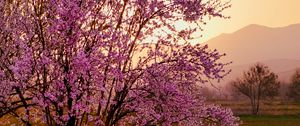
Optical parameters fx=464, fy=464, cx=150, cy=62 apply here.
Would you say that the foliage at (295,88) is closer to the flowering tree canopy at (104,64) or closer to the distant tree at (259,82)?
the distant tree at (259,82)

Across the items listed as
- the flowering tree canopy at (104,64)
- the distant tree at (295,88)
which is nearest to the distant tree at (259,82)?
the distant tree at (295,88)

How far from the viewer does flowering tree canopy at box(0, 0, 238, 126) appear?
35.7 feet

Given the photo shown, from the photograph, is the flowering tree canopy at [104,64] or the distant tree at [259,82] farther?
the distant tree at [259,82]

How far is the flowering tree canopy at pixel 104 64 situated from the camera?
1088 centimetres

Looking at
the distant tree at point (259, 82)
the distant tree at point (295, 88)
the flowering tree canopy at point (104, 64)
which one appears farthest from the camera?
the distant tree at point (295, 88)

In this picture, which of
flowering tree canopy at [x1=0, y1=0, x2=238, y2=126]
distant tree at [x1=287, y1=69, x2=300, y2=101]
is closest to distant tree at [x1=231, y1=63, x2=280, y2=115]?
distant tree at [x1=287, y1=69, x2=300, y2=101]

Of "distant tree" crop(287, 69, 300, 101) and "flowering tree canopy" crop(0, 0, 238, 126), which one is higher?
"distant tree" crop(287, 69, 300, 101)

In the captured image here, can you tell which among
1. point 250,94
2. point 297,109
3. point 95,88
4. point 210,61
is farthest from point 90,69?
point 297,109

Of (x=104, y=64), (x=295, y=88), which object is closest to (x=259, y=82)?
(x=295, y=88)

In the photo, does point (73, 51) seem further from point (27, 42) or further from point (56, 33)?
point (27, 42)

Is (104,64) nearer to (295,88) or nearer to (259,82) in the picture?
(259,82)

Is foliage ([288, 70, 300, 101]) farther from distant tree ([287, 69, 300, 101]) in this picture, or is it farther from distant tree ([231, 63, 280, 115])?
distant tree ([231, 63, 280, 115])

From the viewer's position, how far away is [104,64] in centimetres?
1105

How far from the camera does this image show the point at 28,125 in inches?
504
